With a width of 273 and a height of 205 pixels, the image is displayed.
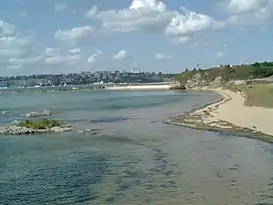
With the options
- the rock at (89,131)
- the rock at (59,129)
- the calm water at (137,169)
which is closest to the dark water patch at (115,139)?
the calm water at (137,169)

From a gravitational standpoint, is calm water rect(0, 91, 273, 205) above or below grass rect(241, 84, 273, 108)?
below

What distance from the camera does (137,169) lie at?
106ft

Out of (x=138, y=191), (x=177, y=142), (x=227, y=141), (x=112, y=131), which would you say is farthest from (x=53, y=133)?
(x=138, y=191)

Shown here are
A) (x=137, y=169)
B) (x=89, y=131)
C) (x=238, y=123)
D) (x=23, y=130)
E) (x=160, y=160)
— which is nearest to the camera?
(x=137, y=169)

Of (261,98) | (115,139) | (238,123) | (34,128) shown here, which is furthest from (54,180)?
(261,98)

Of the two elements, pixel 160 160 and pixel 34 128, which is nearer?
pixel 160 160

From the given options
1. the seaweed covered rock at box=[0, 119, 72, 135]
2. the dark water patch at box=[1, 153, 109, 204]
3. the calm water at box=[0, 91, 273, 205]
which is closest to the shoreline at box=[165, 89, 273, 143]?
the calm water at box=[0, 91, 273, 205]

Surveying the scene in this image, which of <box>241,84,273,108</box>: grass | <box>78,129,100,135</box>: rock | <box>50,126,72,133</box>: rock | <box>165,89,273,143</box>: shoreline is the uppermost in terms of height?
<box>241,84,273,108</box>: grass

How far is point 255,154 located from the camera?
3706 cm

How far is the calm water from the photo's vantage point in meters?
25.5

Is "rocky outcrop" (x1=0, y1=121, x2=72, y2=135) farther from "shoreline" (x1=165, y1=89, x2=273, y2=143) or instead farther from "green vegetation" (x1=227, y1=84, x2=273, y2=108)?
"green vegetation" (x1=227, y1=84, x2=273, y2=108)

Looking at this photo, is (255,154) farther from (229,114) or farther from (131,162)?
(229,114)

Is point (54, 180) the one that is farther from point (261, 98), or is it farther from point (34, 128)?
point (261, 98)

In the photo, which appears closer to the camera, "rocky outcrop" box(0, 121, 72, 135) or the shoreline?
the shoreline
